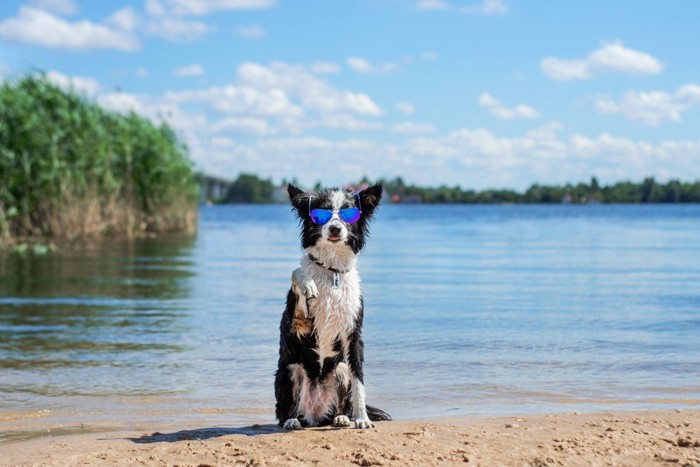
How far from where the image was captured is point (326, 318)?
5.95m

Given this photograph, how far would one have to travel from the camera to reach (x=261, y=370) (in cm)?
920

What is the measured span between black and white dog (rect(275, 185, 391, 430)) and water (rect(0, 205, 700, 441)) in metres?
0.88

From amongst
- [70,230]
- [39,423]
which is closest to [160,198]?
[70,230]

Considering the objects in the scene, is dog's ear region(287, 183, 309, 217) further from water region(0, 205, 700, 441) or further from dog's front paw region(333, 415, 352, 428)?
water region(0, 205, 700, 441)

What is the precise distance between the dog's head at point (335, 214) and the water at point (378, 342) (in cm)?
183

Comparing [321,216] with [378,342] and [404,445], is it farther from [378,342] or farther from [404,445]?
[378,342]

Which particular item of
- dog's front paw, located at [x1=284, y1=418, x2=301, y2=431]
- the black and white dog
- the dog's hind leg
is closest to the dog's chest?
the black and white dog

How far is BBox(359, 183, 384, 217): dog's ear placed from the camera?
19.8 feet

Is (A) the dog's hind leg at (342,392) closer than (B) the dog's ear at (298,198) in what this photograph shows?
No

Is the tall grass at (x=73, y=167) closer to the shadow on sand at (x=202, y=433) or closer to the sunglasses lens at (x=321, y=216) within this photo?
the shadow on sand at (x=202, y=433)

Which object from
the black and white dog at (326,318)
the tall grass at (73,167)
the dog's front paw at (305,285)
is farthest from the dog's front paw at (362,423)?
the tall grass at (73,167)

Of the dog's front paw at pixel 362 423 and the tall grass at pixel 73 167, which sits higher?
the tall grass at pixel 73 167

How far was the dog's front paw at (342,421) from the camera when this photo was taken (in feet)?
20.0

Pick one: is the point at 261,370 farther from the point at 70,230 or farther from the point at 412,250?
the point at 70,230
